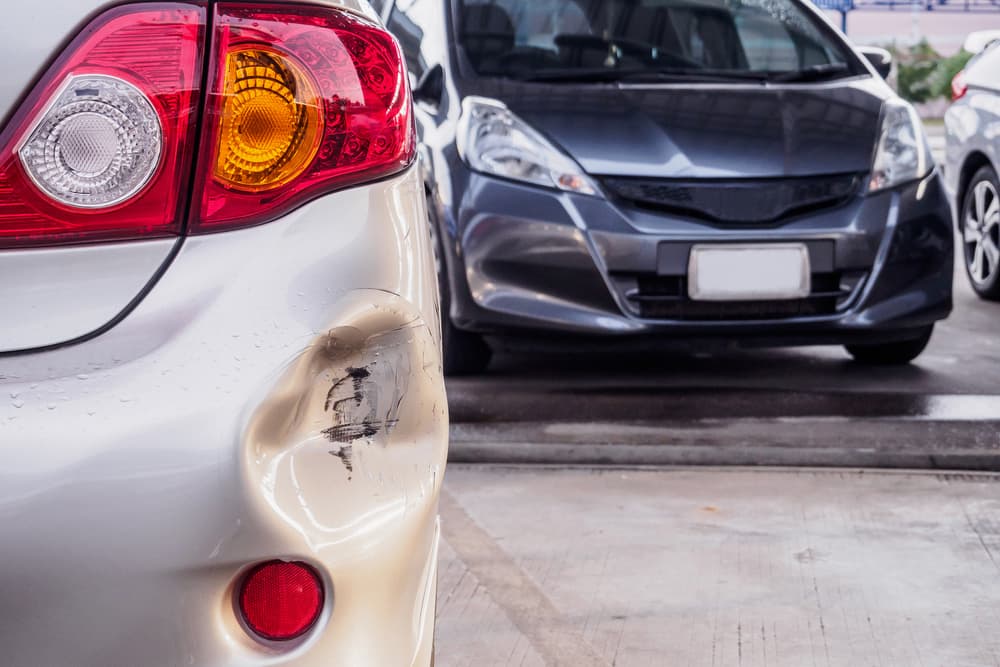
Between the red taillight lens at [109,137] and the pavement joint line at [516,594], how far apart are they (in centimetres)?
137

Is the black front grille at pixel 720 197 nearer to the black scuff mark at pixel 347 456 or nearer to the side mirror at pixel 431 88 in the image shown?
the side mirror at pixel 431 88

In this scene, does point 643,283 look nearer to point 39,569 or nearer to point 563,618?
point 563,618

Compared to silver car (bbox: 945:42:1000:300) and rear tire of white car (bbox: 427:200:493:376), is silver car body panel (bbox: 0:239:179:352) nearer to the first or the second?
rear tire of white car (bbox: 427:200:493:376)

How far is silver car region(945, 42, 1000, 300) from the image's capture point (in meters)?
6.36

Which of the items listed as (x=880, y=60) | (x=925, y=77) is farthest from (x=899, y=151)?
(x=925, y=77)

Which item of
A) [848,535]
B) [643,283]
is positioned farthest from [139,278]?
[643,283]

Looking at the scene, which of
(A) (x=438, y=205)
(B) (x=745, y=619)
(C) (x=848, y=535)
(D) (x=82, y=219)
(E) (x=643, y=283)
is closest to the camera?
(D) (x=82, y=219)

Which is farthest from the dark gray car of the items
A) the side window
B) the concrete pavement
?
the concrete pavement

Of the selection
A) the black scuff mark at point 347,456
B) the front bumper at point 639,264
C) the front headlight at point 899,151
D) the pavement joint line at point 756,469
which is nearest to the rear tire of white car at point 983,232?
the front headlight at point 899,151

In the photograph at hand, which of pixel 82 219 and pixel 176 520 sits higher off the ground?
pixel 82 219

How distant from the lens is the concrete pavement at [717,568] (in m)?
2.49

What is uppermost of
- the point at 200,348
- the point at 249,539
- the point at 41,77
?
the point at 41,77

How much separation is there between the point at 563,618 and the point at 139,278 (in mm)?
1539

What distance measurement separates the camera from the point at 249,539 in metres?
1.23
